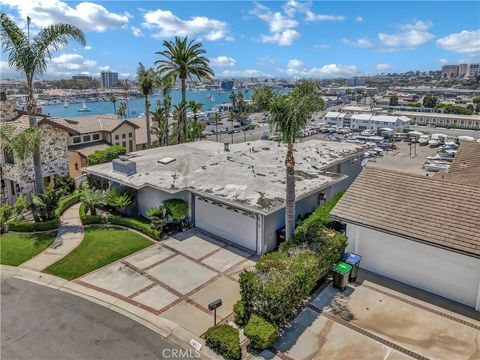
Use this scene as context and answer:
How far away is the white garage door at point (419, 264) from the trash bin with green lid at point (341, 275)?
1.98 metres

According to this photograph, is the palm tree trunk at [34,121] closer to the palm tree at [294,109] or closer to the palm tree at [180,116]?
the palm tree at [294,109]

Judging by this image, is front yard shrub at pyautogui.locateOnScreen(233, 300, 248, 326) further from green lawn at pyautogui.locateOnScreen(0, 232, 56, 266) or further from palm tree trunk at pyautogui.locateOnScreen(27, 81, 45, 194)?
palm tree trunk at pyautogui.locateOnScreen(27, 81, 45, 194)

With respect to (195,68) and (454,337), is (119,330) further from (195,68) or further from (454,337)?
(195,68)

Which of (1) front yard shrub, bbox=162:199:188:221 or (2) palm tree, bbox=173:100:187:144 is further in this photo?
(2) palm tree, bbox=173:100:187:144

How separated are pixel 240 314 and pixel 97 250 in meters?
10.3

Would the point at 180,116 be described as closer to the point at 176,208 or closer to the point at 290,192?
the point at 176,208

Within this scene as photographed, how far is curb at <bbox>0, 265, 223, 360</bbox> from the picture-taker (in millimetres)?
12396

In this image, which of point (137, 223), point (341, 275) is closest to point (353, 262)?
point (341, 275)

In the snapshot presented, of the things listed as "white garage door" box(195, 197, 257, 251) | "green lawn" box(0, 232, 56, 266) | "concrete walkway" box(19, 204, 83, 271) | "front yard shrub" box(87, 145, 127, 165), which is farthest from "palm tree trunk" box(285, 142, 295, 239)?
"front yard shrub" box(87, 145, 127, 165)

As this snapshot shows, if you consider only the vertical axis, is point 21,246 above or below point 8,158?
below

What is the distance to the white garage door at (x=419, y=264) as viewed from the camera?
14250mm

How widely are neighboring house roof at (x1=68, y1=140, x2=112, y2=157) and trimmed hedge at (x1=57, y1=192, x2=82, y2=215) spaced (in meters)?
7.59

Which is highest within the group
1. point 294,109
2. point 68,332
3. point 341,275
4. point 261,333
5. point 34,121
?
point 294,109

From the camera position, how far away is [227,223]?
20516 millimetres
